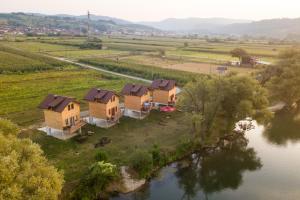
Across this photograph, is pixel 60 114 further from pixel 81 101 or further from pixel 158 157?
pixel 81 101

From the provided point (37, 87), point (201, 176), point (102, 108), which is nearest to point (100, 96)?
point (102, 108)

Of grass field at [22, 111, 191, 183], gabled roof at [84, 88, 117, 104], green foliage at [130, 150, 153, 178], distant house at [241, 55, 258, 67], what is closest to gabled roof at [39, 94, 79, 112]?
grass field at [22, 111, 191, 183]

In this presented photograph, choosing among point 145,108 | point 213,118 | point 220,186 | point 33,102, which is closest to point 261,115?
point 213,118

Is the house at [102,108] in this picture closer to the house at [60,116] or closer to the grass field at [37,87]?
the house at [60,116]

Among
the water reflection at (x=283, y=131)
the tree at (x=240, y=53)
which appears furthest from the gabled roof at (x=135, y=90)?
the tree at (x=240, y=53)

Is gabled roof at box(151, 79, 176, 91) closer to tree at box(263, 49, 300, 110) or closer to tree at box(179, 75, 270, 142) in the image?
tree at box(179, 75, 270, 142)
